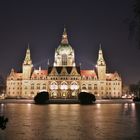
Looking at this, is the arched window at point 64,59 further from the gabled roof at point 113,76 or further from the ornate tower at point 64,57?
the gabled roof at point 113,76

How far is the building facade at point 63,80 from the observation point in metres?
178

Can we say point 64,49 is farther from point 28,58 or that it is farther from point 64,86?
point 64,86

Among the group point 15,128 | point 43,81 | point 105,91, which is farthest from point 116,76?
point 15,128

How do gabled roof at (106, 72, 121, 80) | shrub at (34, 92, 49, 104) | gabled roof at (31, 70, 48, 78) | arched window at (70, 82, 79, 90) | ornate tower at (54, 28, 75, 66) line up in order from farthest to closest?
ornate tower at (54, 28, 75, 66)
gabled roof at (106, 72, 121, 80)
gabled roof at (31, 70, 48, 78)
arched window at (70, 82, 79, 90)
shrub at (34, 92, 49, 104)

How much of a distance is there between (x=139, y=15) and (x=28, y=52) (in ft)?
578

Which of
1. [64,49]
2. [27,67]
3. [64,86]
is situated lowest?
[64,86]

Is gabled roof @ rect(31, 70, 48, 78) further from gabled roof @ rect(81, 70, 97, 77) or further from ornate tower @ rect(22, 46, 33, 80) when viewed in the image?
gabled roof @ rect(81, 70, 97, 77)

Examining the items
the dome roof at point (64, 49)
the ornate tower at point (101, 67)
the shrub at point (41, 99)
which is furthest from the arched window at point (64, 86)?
the shrub at point (41, 99)

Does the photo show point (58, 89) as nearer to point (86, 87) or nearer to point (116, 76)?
point (86, 87)

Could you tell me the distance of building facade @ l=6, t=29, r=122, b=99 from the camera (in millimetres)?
178125

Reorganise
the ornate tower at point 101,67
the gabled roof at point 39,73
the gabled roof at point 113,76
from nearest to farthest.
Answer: the gabled roof at point 39,73 < the ornate tower at point 101,67 < the gabled roof at point 113,76

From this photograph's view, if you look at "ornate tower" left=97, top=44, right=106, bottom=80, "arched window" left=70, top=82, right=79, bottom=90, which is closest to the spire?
"arched window" left=70, top=82, right=79, bottom=90

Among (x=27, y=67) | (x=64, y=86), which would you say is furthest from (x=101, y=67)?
(x=27, y=67)

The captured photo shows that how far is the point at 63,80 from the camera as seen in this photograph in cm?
17888
